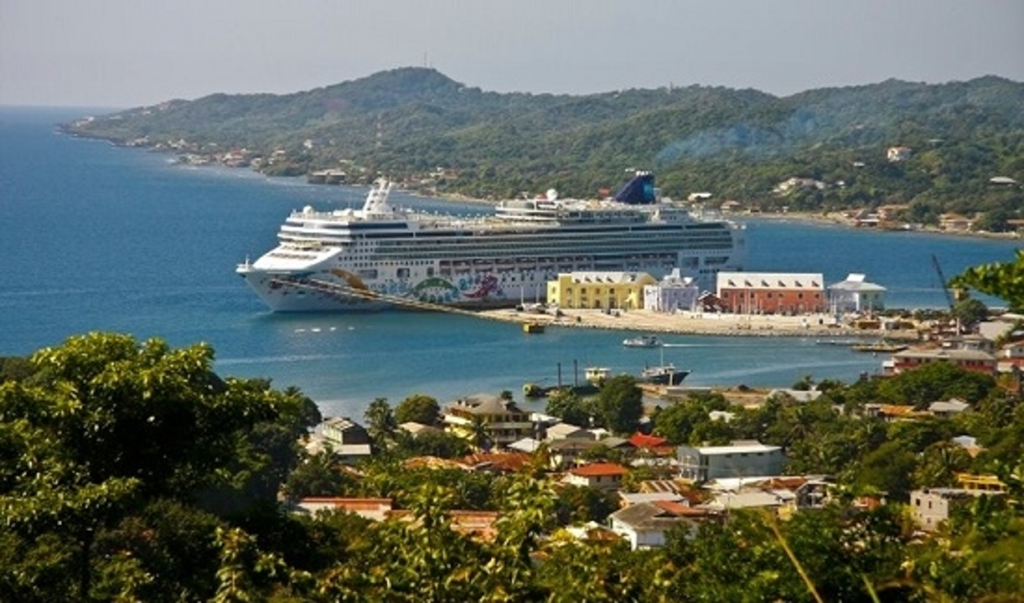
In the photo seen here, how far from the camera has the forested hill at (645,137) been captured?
61.0m

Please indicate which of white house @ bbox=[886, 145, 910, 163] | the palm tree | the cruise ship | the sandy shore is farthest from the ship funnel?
white house @ bbox=[886, 145, 910, 163]

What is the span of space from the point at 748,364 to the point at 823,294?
18.8 ft

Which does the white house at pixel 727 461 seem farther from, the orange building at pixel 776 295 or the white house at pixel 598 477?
the orange building at pixel 776 295

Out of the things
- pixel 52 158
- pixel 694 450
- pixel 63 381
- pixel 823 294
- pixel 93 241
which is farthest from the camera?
pixel 52 158

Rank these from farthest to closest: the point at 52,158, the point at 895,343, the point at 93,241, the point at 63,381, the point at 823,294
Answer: the point at 52,158
the point at 93,241
the point at 823,294
the point at 895,343
the point at 63,381

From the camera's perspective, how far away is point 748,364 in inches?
941

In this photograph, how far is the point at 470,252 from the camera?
31672 millimetres

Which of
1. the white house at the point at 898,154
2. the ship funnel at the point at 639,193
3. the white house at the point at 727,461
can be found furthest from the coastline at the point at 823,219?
the white house at the point at 727,461

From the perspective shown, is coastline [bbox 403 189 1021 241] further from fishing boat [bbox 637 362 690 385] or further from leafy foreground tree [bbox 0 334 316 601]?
leafy foreground tree [bbox 0 334 316 601]

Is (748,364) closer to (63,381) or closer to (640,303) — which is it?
(640,303)

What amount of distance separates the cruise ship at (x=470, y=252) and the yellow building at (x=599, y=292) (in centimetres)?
133

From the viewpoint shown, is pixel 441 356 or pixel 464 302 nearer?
pixel 441 356

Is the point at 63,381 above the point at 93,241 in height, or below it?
above

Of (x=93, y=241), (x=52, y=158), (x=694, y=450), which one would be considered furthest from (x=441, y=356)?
(x=52, y=158)
